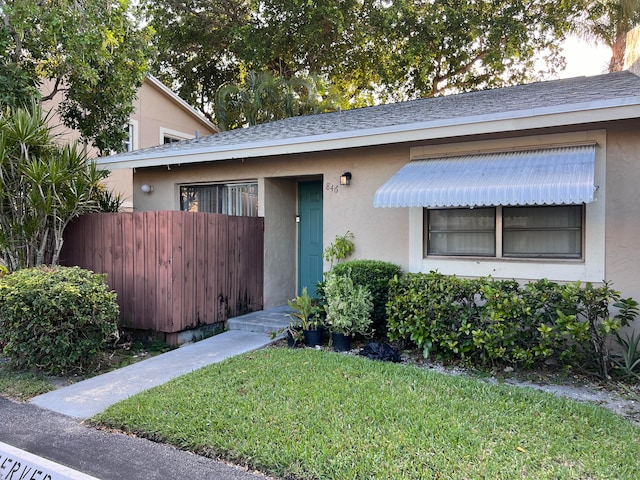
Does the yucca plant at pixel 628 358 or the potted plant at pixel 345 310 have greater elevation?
the potted plant at pixel 345 310

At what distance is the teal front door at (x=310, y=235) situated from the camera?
10.4m

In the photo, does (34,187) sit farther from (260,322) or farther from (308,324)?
(308,324)

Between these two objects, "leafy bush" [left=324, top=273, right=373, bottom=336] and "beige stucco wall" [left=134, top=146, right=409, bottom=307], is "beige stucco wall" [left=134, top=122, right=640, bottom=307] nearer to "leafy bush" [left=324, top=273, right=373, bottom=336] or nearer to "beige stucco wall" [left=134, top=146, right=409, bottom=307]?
"beige stucco wall" [left=134, top=146, right=409, bottom=307]

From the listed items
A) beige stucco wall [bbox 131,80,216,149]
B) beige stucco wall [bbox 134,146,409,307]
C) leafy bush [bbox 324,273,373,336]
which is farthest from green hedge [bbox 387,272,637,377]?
beige stucco wall [bbox 131,80,216,149]

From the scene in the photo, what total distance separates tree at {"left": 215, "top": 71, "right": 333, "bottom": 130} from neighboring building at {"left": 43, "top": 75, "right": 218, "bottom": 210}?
2.04m

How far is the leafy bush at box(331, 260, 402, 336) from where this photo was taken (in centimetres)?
785

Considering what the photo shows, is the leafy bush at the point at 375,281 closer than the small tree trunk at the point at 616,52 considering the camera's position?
Yes

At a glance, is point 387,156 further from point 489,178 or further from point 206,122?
point 206,122

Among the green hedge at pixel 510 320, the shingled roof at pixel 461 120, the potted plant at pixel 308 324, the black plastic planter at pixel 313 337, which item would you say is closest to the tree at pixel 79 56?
the shingled roof at pixel 461 120

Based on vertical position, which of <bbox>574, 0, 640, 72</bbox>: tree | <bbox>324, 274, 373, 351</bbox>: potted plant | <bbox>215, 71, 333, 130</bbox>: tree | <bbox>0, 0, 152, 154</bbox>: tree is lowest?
<bbox>324, 274, 373, 351</bbox>: potted plant

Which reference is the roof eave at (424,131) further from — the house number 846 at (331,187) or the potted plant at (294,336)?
the potted plant at (294,336)

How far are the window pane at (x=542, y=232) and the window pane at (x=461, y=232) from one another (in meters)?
0.25

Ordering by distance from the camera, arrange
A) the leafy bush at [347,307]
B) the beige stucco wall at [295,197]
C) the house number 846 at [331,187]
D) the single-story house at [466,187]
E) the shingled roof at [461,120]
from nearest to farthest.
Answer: the shingled roof at [461,120] < the single-story house at [466,187] < the leafy bush at [347,307] < the beige stucco wall at [295,197] < the house number 846 at [331,187]

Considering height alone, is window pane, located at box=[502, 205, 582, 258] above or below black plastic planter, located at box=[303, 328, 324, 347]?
above
